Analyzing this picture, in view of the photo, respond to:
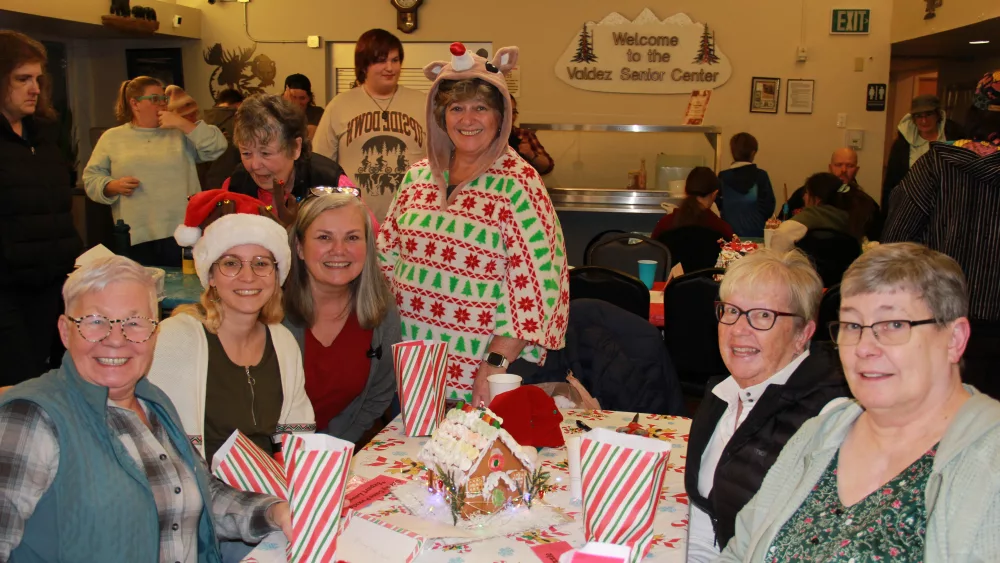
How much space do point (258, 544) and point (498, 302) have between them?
1242mm

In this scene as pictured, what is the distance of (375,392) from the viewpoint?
9.24ft

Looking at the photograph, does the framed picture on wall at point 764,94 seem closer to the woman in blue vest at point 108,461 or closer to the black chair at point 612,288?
the black chair at point 612,288

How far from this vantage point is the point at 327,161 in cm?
→ 338

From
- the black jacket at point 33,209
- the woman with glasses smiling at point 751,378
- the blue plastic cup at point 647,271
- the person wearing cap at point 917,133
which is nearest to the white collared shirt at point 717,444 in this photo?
the woman with glasses smiling at point 751,378

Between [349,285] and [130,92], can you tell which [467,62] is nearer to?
→ [349,285]

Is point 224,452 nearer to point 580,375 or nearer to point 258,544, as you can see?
point 258,544

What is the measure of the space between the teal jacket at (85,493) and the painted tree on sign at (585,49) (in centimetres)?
842

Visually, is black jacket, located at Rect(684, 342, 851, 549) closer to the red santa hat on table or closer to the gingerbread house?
the gingerbread house

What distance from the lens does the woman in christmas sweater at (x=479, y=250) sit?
9.23 feet

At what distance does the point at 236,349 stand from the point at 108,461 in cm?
71

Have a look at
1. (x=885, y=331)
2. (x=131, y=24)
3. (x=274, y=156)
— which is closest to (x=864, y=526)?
(x=885, y=331)

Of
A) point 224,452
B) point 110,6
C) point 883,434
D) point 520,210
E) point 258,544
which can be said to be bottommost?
point 258,544

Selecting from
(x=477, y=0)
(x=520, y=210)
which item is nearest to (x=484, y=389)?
(x=520, y=210)

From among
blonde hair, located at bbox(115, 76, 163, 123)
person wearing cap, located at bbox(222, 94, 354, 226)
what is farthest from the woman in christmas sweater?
blonde hair, located at bbox(115, 76, 163, 123)
